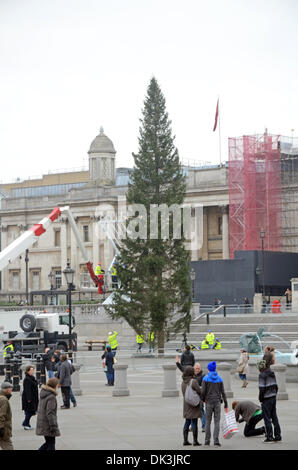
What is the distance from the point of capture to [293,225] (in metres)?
89.5

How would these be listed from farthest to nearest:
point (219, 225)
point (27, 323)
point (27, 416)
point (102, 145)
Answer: point (102, 145) < point (219, 225) < point (27, 323) < point (27, 416)

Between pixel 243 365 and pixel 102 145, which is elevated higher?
pixel 102 145

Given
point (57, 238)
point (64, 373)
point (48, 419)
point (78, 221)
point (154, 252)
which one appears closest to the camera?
point (48, 419)

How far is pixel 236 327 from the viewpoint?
57.6 meters

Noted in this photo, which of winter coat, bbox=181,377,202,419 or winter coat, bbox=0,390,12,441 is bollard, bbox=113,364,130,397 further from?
winter coat, bbox=0,390,12,441

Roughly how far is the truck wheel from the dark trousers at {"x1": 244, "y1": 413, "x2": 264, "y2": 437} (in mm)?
31476

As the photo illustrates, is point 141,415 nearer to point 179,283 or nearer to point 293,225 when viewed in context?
point 179,283

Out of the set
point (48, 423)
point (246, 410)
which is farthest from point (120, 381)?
point (48, 423)

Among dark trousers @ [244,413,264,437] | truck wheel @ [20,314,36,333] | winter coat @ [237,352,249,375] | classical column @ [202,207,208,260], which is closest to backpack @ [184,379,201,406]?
dark trousers @ [244,413,264,437]

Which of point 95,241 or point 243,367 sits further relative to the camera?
point 95,241

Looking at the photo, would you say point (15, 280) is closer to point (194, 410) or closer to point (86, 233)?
point (86, 233)

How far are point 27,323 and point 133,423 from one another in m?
29.0

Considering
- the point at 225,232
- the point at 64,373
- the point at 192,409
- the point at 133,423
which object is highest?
the point at 225,232

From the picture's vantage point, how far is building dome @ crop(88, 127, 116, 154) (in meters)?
120
